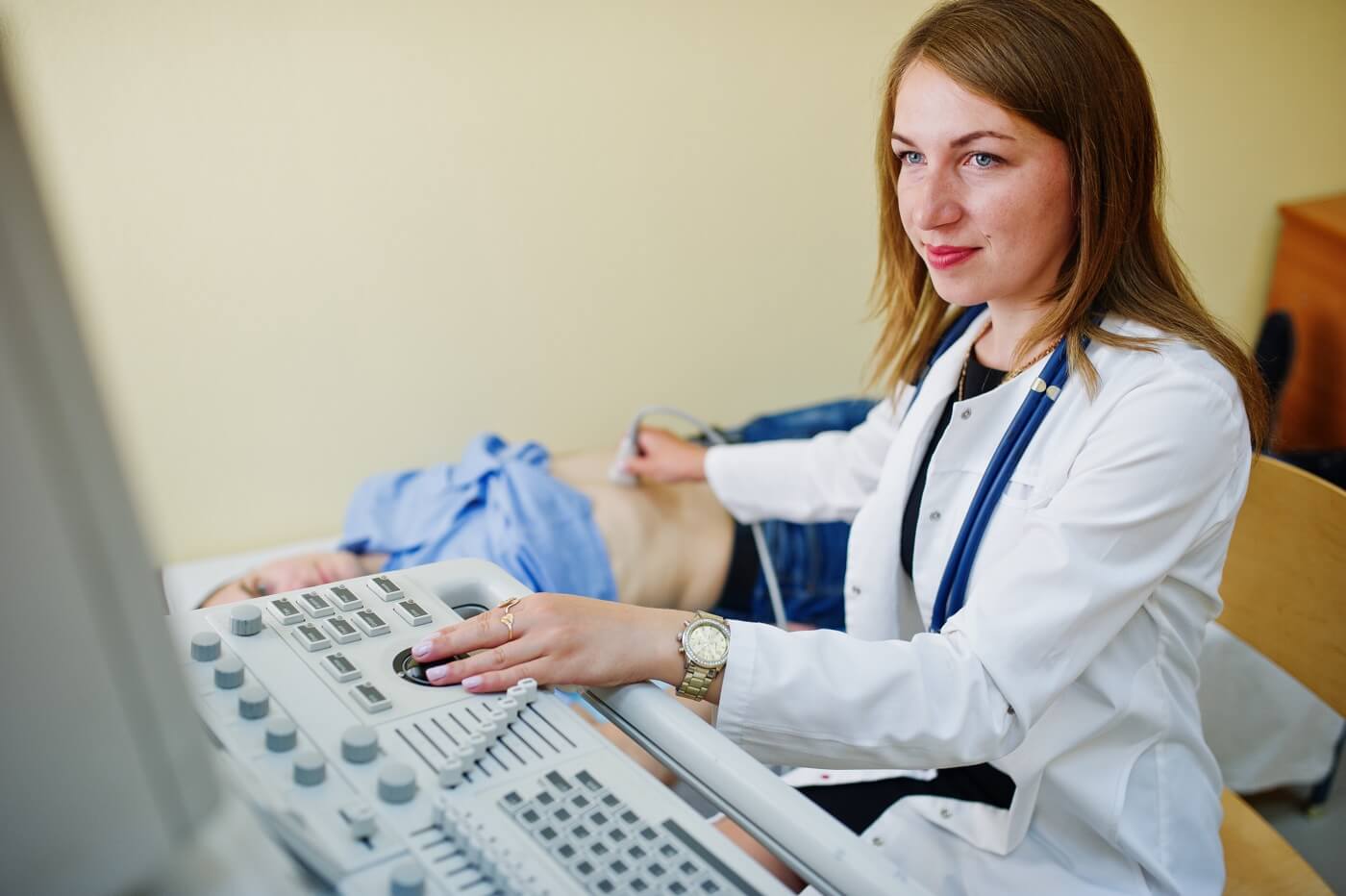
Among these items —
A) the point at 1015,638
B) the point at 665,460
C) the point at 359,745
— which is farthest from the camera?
the point at 665,460

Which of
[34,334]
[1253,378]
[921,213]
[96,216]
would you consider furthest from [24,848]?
[96,216]

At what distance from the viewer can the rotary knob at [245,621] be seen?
0.89 metres

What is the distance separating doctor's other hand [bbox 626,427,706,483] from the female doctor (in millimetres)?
538

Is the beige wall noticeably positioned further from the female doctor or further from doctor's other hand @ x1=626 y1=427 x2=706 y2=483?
the female doctor

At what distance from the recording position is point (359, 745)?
2.44 feet

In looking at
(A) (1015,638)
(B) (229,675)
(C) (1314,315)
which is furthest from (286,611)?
(C) (1314,315)

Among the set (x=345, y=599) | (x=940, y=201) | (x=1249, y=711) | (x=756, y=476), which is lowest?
(x=1249, y=711)

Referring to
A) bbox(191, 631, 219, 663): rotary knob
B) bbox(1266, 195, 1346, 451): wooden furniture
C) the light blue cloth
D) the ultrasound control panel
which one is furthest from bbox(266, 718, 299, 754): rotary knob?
bbox(1266, 195, 1346, 451): wooden furniture

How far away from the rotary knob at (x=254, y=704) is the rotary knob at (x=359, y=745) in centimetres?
7

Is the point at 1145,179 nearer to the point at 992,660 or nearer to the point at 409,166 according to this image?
the point at 992,660

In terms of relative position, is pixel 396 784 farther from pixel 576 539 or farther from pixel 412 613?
pixel 576 539

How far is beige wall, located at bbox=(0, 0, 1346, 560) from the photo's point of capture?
6.20 feet

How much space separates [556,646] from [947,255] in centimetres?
61

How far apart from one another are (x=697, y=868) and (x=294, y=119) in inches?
67.1
